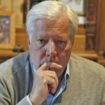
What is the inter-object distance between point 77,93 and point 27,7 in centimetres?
94

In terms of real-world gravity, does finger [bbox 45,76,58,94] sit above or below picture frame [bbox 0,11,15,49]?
below

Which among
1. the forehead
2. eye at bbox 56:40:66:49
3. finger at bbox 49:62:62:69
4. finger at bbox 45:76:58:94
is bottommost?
finger at bbox 45:76:58:94

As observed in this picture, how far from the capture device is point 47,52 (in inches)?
54.0

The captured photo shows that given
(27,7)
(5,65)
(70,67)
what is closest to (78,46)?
(27,7)

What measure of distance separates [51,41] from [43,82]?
7.1 inches

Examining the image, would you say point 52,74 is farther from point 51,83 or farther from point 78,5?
point 78,5

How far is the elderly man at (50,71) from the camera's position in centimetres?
136

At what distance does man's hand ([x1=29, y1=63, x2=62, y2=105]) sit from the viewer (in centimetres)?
136

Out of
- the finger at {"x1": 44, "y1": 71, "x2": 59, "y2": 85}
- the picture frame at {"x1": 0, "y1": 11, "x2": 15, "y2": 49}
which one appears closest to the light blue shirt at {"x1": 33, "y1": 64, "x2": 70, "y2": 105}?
the finger at {"x1": 44, "y1": 71, "x2": 59, "y2": 85}

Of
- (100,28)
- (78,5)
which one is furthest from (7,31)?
(100,28)

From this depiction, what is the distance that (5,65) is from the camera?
1.50 metres

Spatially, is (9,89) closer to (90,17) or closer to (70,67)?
(70,67)

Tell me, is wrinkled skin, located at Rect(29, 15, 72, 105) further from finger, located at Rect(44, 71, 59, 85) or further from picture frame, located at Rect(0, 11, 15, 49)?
picture frame, located at Rect(0, 11, 15, 49)

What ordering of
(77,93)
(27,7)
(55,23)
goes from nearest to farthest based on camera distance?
(55,23) → (77,93) → (27,7)
